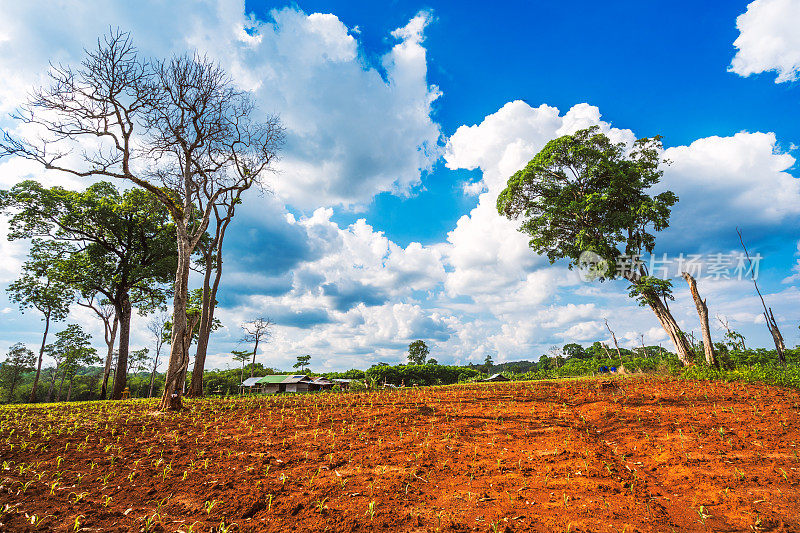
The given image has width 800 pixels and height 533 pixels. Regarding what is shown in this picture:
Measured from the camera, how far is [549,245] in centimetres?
1923

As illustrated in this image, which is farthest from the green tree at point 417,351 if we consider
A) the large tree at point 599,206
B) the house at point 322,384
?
the large tree at point 599,206

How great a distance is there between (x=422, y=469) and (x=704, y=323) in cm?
1407

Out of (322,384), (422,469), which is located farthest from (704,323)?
(322,384)

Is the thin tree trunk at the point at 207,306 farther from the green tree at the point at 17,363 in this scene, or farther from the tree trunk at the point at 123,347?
the green tree at the point at 17,363

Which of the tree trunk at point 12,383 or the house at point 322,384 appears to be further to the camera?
the tree trunk at point 12,383

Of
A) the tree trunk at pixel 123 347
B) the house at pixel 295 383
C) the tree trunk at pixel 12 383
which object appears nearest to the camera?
the tree trunk at pixel 123 347

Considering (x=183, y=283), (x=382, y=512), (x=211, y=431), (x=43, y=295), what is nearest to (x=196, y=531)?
(x=382, y=512)

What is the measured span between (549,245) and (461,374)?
34193mm

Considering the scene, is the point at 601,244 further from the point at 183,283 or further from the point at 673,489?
the point at 183,283

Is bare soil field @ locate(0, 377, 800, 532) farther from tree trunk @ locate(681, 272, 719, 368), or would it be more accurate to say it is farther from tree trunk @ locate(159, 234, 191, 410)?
tree trunk @ locate(681, 272, 719, 368)

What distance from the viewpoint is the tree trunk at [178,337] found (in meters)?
9.41

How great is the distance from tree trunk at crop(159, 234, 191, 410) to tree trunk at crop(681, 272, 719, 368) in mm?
18344

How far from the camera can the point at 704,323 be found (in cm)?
1310

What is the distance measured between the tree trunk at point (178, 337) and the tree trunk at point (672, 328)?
19.2 meters
